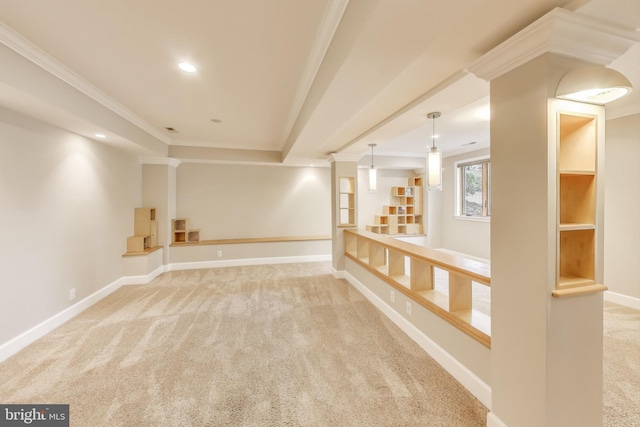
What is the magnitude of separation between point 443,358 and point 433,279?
730 millimetres

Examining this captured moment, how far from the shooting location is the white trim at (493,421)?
56.0 inches

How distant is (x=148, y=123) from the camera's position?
147 inches

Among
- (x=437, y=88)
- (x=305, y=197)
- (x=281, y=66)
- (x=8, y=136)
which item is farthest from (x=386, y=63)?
(x=305, y=197)

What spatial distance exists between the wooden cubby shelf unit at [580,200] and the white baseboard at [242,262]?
4.79 metres

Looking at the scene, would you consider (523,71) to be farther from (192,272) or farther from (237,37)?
(192,272)

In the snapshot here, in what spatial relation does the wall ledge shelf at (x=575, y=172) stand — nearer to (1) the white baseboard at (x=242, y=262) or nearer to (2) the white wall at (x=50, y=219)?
(2) the white wall at (x=50, y=219)

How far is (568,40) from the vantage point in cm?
117

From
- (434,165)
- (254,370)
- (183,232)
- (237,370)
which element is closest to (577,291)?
(434,165)

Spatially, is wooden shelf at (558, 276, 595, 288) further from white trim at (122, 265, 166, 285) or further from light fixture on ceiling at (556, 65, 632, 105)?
white trim at (122, 265, 166, 285)

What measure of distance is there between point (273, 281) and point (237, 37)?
356cm

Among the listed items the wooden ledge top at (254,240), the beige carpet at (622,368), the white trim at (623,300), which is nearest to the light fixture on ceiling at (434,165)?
the beige carpet at (622,368)

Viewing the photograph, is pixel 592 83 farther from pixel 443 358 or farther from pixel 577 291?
pixel 443 358

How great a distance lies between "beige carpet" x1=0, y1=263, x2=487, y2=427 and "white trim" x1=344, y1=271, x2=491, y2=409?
53mm

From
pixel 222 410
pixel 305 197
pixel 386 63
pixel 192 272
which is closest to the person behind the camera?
pixel 386 63
